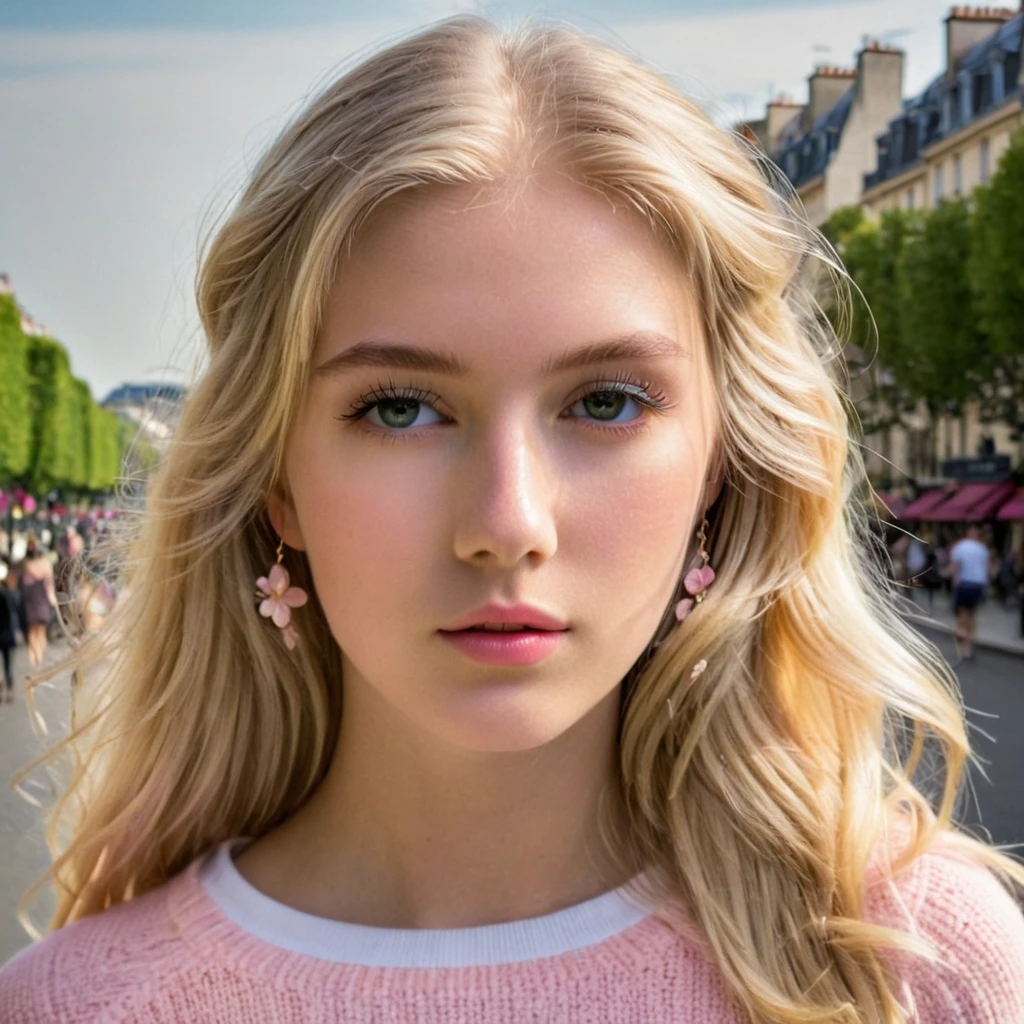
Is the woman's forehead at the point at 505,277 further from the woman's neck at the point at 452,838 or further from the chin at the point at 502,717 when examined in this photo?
the woman's neck at the point at 452,838

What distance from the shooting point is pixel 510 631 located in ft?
5.47

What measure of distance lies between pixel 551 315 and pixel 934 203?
5286cm

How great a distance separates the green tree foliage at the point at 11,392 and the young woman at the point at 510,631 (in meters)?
51.0

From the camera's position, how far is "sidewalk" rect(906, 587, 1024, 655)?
22.6 m

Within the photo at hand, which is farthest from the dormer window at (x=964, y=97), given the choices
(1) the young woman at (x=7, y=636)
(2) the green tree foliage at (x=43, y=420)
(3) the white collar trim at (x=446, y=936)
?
(3) the white collar trim at (x=446, y=936)

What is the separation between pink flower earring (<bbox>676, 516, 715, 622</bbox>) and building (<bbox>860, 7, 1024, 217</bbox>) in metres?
44.2

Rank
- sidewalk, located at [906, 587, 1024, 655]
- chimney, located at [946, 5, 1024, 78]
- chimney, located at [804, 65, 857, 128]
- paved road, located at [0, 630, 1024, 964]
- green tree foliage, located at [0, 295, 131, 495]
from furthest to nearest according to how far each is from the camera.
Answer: chimney, located at [804, 65, 857, 128] < green tree foliage, located at [0, 295, 131, 495] < chimney, located at [946, 5, 1024, 78] < sidewalk, located at [906, 587, 1024, 655] < paved road, located at [0, 630, 1024, 964]

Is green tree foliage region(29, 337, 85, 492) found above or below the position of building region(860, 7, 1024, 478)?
below

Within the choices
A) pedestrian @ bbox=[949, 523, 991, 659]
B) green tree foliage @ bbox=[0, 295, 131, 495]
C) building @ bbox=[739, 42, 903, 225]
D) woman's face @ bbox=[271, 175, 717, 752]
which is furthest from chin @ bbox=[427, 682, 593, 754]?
building @ bbox=[739, 42, 903, 225]

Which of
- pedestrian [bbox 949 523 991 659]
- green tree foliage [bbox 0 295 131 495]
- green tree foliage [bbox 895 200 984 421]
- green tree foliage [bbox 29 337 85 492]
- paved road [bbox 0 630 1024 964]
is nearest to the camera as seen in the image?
paved road [bbox 0 630 1024 964]

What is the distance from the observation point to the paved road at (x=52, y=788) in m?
5.04

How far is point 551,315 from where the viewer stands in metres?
1.69

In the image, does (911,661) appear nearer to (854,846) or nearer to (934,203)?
(854,846)

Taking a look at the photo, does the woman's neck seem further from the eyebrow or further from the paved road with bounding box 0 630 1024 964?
the paved road with bounding box 0 630 1024 964
